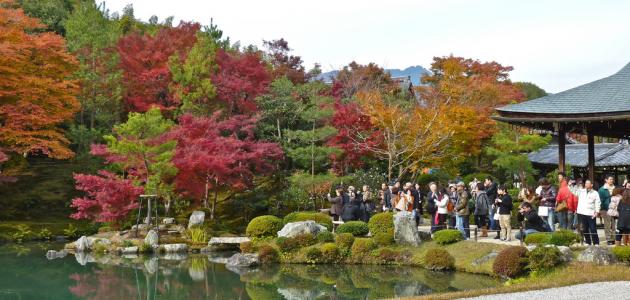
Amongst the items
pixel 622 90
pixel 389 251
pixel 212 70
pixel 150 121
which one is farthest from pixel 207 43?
pixel 622 90

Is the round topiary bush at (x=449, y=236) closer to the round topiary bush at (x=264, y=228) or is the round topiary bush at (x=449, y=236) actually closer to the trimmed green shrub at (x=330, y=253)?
the trimmed green shrub at (x=330, y=253)

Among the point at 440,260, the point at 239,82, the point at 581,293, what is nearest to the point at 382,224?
the point at 440,260

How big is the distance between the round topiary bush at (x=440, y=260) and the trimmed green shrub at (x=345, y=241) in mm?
2394

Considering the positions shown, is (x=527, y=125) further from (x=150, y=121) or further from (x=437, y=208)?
(x=150, y=121)

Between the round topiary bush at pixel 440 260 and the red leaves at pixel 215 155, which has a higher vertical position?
the red leaves at pixel 215 155

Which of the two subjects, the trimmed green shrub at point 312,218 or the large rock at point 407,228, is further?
the trimmed green shrub at point 312,218

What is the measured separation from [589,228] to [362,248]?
5701 mm

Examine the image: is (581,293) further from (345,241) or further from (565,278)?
(345,241)

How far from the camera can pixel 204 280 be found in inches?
584

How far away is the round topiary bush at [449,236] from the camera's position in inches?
619

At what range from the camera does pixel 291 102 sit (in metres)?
25.6

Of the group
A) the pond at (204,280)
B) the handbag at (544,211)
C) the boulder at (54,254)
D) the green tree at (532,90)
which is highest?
the green tree at (532,90)

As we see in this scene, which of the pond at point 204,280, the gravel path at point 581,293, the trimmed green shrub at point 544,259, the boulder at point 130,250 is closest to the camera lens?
the gravel path at point 581,293

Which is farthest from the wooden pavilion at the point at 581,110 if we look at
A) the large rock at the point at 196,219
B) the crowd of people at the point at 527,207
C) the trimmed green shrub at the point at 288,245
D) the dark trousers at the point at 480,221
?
the large rock at the point at 196,219
